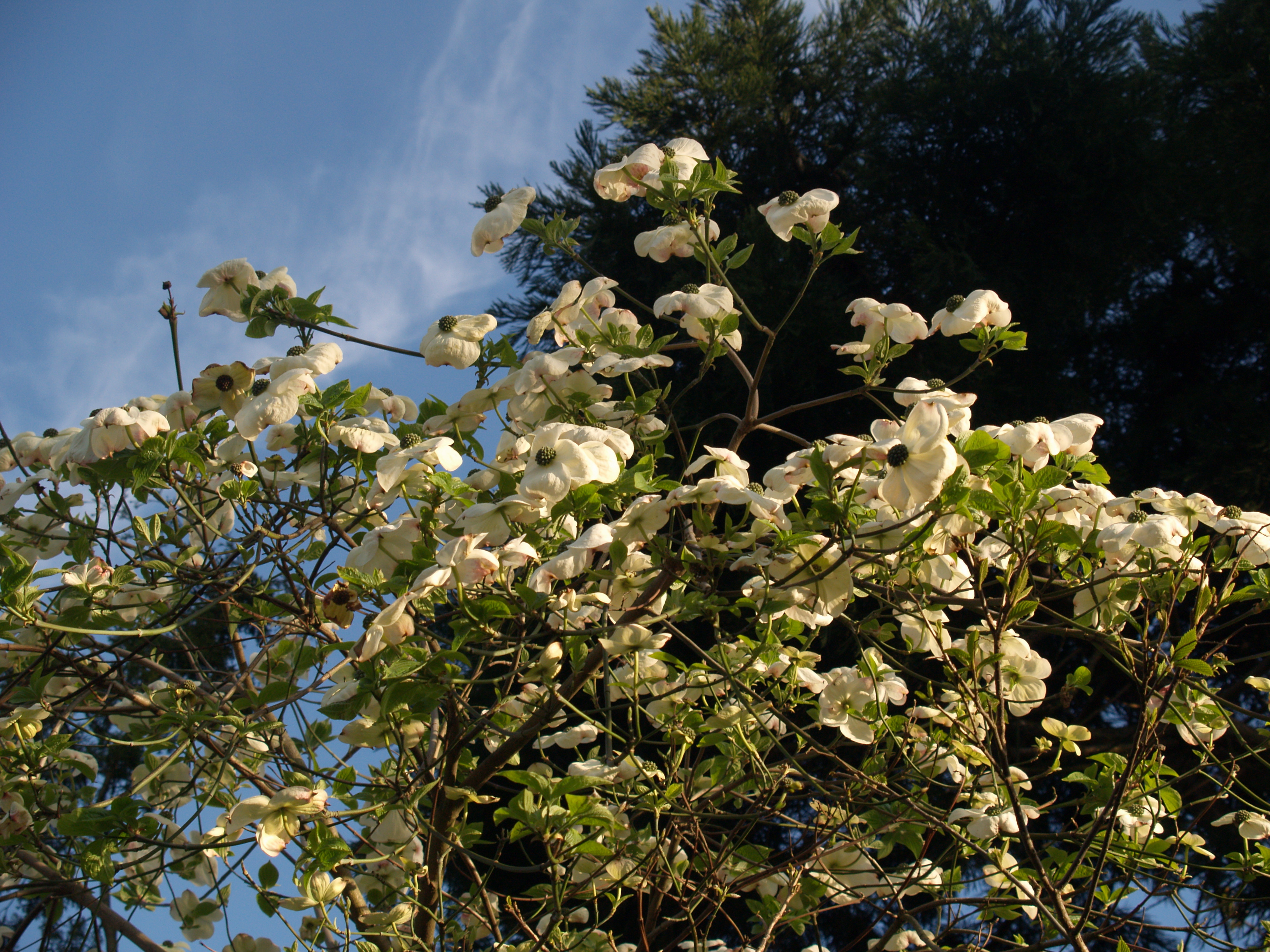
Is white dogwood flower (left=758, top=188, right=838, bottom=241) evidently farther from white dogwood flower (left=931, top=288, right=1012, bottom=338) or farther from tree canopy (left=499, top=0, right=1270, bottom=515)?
tree canopy (left=499, top=0, right=1270, bottom=515)

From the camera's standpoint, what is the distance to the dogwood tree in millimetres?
1075

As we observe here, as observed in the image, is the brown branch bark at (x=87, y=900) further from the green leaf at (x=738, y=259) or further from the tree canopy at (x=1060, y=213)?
the tree canopy at (x=1060, y=213)

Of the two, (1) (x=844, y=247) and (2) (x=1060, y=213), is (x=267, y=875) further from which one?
(2) (x=1060, y=213)

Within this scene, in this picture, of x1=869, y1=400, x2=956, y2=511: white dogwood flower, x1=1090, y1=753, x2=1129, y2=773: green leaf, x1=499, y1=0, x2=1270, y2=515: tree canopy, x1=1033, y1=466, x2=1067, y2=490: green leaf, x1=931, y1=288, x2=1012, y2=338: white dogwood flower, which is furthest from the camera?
x1=499, y1=0, x2=1270, y2=515: tree canopy

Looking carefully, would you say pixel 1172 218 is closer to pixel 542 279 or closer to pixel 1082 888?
pixel 542 279

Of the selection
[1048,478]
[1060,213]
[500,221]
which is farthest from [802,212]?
[1060,213]

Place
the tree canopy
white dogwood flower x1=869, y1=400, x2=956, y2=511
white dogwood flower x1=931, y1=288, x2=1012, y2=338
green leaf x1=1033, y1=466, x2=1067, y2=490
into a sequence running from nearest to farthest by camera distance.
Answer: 1. white dogwood flower x1=869, y1=400, x2=956, y2=511
2. green leaf x1=1033, y1=466, x2=1067, y2=490
3. white dogwood flower x1=931, y1=288, x2=1012, y2=338
4. the tree canopy

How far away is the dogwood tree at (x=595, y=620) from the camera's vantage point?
42.3 inches

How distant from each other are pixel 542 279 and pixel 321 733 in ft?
13.4

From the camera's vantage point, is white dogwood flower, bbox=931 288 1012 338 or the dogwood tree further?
white dogwood flower, bbox=931 288 1012 338

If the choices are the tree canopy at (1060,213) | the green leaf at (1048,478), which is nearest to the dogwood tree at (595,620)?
the green leaf at (1048,478)

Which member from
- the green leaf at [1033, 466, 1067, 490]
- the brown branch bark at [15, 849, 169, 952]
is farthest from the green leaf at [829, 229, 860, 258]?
the brown branch bark at [15, 849, 169, 952]

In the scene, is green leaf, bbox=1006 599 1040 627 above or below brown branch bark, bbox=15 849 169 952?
below

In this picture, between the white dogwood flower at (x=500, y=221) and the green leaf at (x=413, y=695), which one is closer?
the green leaf at (x=413, y=695)
